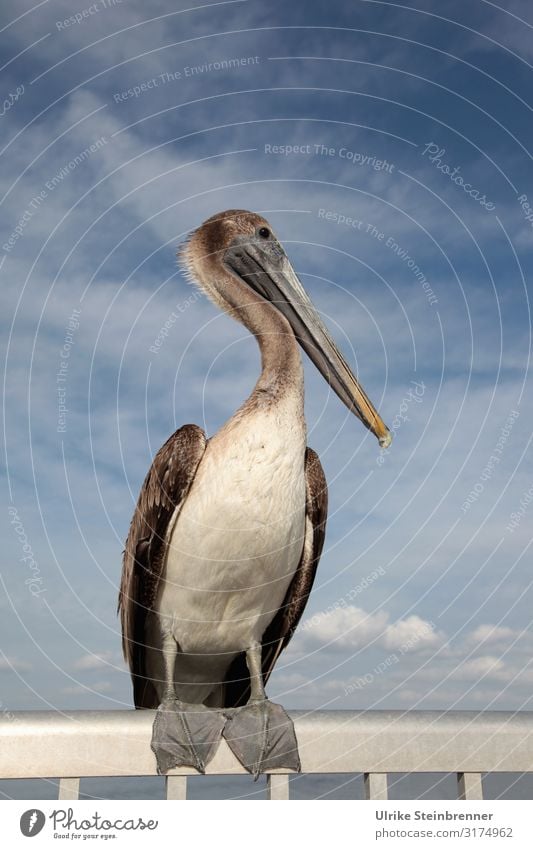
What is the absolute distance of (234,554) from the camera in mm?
4203

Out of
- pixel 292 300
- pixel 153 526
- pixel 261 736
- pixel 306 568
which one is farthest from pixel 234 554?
pixel 292 300

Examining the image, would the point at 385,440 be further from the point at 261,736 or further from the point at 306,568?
the point at 261,736

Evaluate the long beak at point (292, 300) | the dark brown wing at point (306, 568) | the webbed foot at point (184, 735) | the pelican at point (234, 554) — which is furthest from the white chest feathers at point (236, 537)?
the long beak at point (292, 300)

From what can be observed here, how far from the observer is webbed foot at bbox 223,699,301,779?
11.0ft

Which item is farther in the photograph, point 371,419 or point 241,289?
point 241,289

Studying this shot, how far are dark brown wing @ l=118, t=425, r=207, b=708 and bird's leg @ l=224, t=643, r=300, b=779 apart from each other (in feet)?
2.96

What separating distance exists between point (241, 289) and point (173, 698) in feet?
9.29

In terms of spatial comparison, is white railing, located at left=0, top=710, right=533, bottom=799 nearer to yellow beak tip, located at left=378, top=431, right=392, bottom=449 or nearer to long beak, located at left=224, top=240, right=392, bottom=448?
yellow beak tip, located at left=378, top=431, right=392, bottom=449

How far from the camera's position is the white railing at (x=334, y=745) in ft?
9.30

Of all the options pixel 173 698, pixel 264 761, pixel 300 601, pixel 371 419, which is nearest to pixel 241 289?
pixel 371 419

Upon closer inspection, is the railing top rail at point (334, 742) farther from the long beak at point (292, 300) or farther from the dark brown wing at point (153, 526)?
the long beak at point (292, 300)

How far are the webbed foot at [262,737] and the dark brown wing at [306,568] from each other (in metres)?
0.76
